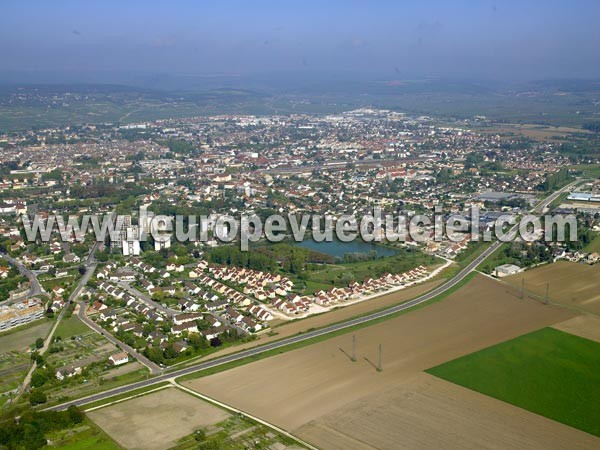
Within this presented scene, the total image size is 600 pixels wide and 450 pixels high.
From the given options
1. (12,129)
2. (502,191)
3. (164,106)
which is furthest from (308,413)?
(164,106)

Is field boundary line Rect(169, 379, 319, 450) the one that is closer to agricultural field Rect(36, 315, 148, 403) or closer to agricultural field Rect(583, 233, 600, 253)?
agricultural field Rect(36, 315, 148, 403)

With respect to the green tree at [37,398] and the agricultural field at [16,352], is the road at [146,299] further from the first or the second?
the green tree at [37,398]

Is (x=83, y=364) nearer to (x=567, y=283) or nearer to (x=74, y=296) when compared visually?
(x=74, y=296)

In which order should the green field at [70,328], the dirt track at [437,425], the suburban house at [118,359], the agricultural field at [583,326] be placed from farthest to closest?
the green field at [70,328]
the agricultural field at [583,326]
the suburban house at [118,359]
the dirt track at [437,425]

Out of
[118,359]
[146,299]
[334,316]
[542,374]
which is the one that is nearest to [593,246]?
[334,316]

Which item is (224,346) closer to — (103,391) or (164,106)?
(103,391)

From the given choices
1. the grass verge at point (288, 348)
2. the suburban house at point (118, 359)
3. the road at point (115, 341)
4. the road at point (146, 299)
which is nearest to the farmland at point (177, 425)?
the grass verge at point (288, 348)
